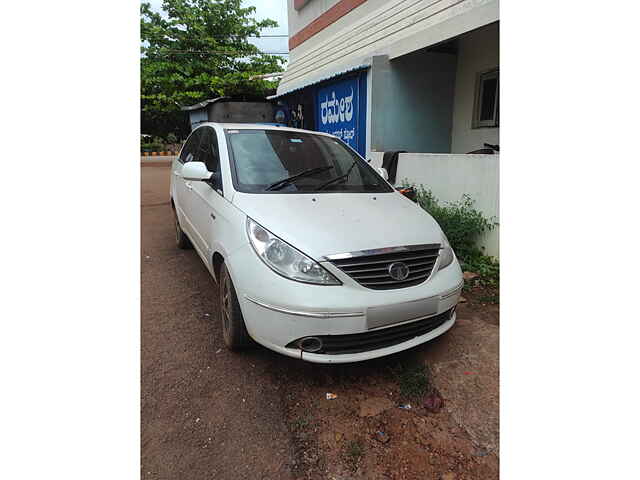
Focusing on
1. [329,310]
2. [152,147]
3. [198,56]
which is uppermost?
[198,56]

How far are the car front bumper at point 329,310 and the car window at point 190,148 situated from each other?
2270 millimetres

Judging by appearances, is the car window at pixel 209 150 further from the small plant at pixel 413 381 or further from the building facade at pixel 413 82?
the building facade at pixel 413 82

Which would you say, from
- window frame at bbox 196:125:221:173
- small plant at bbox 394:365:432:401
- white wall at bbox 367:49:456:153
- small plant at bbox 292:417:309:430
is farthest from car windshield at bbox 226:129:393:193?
white wall at bbox 367:49:456:153

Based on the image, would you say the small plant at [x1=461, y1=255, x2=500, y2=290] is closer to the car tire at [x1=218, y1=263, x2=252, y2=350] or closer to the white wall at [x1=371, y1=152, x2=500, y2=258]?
the white wall at [x1=371, y1=152, x2=500, y2=258]

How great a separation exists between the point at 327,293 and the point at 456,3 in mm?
5086

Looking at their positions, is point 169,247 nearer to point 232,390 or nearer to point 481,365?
point 232,390

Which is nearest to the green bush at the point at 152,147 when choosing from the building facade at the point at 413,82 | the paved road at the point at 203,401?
the building facade at the point at 413,82

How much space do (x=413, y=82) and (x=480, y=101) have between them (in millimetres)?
1165

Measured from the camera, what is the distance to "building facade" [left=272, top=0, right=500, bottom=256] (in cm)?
593

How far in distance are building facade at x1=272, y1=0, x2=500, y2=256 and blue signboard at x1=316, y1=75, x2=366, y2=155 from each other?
0.02 m

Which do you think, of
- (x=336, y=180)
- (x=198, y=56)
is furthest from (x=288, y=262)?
(x=198, y=56)

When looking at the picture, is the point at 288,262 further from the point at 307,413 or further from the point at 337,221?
the point at 307,413

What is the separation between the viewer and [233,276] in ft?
7.64

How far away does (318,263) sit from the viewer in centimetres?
210
